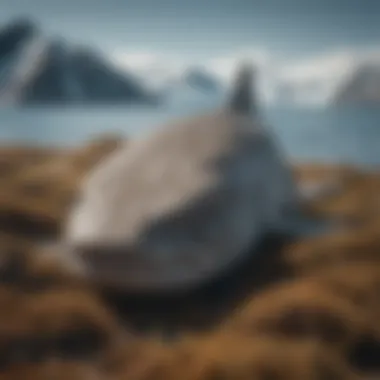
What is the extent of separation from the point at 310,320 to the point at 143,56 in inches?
24.2

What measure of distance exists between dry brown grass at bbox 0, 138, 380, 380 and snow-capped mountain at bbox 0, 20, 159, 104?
11 centimetres

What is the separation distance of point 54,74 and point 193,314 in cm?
53

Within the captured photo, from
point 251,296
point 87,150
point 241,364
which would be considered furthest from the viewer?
point 87,150

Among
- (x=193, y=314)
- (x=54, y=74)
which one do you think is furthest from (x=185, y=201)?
(x=54, y=74)

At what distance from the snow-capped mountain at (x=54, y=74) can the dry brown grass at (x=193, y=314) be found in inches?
4.4

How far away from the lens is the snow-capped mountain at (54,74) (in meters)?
1.16

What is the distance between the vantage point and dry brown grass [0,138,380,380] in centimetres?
91

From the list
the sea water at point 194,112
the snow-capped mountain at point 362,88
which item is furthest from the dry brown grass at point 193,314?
the snow-capped mountain at point 362,88

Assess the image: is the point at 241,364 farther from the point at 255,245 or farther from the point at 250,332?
the point at 255,245

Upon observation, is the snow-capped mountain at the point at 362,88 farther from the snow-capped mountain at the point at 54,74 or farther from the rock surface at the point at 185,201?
the snow-capped mountain at the point at 54,74

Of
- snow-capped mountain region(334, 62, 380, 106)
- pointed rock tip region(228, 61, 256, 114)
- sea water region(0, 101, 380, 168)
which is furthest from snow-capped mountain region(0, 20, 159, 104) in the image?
snow-capped mountain region(334, 62, 380, 106)

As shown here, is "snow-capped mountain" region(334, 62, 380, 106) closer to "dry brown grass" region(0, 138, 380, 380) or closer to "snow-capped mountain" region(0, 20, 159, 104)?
"dry brown grass" region(0, 138, 380, 380)

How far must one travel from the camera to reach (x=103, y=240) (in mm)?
949

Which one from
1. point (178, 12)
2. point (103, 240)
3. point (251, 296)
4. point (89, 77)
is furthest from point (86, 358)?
point (178, 12)
